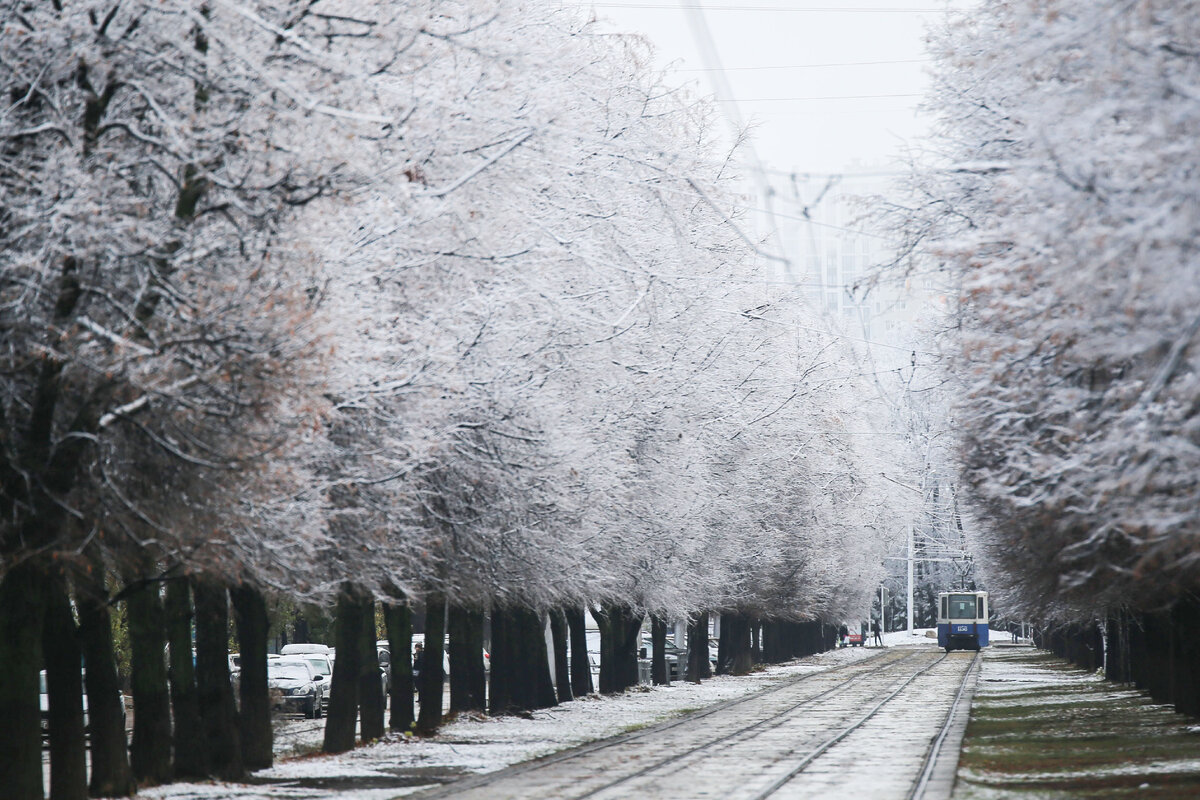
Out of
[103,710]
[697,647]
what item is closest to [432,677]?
[103,710]

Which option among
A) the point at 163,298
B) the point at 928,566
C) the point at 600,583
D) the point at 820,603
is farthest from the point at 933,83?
the point at 928,566

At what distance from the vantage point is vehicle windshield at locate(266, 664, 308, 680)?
42.0 metres

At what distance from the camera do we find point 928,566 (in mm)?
124688

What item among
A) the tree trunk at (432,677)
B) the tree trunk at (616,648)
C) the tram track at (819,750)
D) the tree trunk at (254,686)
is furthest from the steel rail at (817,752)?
the tree trunk at (616,648)

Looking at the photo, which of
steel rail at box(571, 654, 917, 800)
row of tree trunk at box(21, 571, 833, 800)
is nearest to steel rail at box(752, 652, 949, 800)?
steel rail at box(571, 654, 917, 800)

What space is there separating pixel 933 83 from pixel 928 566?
10995cm

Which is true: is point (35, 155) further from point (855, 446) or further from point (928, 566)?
point (928, 566)

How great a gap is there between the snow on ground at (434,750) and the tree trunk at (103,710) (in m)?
0.56

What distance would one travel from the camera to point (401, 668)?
28359 millimetres

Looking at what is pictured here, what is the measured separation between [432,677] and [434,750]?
4045 mm

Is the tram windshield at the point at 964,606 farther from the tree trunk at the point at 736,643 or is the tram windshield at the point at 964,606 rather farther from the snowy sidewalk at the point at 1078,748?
the snowy sidewalk at the point at 1078,748

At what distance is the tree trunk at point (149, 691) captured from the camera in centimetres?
1936

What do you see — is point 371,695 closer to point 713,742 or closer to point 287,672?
point 713,742

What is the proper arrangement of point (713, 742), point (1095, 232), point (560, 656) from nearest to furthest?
point (1095, 232)
point (713, 742)
point (560, 656)
